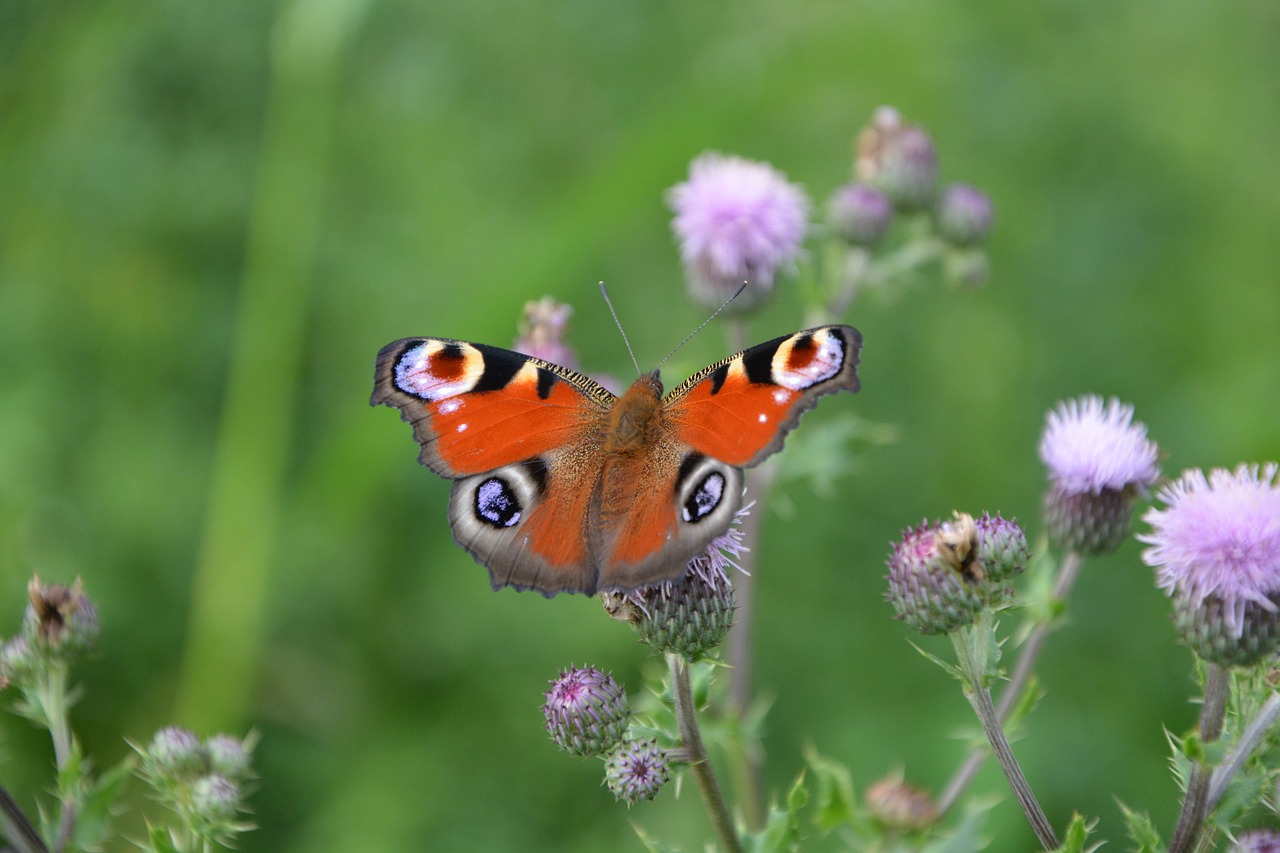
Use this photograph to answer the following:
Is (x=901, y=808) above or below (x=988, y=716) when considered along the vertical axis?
below

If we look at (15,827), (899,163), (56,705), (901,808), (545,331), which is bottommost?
(901,808)

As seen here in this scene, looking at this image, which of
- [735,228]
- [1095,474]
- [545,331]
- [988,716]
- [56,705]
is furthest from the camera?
[735,228]

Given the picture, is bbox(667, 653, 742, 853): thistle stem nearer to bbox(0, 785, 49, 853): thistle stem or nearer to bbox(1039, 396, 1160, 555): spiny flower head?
bbox(1039, 396, 1160, 555): spiny flower head

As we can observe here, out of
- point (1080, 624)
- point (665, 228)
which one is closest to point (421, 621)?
point (665, 228)

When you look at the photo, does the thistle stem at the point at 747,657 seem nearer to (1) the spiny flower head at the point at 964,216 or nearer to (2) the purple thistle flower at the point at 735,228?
(2) the purple thistle flower at the point at 735,228

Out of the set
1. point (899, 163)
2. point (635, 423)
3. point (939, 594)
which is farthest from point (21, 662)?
point (899, 163)

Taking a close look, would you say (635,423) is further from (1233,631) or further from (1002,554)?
(1233,631)

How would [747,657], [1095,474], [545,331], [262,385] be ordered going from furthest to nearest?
[262,385]
[747,657]
[545,331]
[1095,474]

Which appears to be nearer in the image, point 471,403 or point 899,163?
point 471,403

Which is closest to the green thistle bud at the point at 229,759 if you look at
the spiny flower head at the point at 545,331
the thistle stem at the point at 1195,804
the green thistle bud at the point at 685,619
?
the green thistle bud at the point at 685,619
